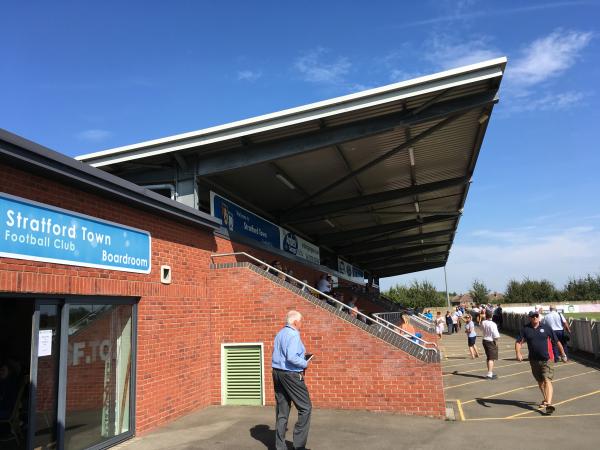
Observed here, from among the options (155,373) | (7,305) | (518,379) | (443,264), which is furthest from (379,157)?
(443,264)

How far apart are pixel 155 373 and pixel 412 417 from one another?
4260 mm

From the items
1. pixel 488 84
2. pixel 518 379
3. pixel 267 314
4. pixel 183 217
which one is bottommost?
pixel 518 379

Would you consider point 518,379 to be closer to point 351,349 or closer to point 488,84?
point 351,349

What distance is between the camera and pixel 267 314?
9414 millimetres

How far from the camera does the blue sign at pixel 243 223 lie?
37.2 ft

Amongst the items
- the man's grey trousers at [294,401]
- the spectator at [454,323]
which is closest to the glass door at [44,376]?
the man's grey trousers at [294,401]

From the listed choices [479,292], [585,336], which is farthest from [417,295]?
[585,336]

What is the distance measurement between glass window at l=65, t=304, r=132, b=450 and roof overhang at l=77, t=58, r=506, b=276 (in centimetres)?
459

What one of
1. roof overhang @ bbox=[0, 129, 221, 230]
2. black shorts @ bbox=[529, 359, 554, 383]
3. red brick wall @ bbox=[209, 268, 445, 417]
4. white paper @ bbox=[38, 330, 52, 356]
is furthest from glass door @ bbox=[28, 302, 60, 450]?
black shorts @ bbox=[529, 359, 554, 383]

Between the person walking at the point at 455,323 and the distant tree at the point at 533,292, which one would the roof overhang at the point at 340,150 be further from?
the distant tree at the point at 533,292

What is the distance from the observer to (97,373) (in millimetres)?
6848

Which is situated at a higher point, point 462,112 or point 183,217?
point 462,112

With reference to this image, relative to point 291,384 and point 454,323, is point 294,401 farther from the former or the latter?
point 454,323

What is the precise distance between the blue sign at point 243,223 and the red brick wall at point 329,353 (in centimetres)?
188
